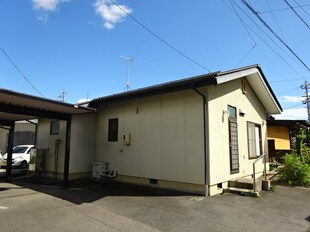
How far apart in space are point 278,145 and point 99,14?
12661 millimetres

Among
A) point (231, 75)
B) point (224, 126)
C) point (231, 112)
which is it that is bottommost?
point (224, 126)

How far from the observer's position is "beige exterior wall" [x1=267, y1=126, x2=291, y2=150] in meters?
14.7

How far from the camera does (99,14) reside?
278 inches

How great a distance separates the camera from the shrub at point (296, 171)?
8.91 metres

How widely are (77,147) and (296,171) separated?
8.22 meters

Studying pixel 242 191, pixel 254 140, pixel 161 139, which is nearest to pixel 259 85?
pixel 254 140

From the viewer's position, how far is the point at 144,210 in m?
5.66

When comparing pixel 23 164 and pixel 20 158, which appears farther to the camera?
pixel 23 164

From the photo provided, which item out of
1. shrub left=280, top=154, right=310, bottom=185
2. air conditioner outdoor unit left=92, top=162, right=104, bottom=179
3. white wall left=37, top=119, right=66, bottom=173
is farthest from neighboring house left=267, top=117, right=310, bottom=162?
white wall left=37, top=119, right=66, bottom=173

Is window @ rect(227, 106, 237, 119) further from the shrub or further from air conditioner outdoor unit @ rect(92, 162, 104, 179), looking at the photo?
air conditioner outdoor unit @ rect(92, 162, 104, 179)

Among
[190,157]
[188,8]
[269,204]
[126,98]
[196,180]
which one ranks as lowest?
[269,204]

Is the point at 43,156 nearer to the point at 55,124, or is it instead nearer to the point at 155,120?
the point at 55,124

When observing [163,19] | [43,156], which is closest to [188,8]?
[163,19]

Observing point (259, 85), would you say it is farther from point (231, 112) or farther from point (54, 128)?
point (54, 128)
